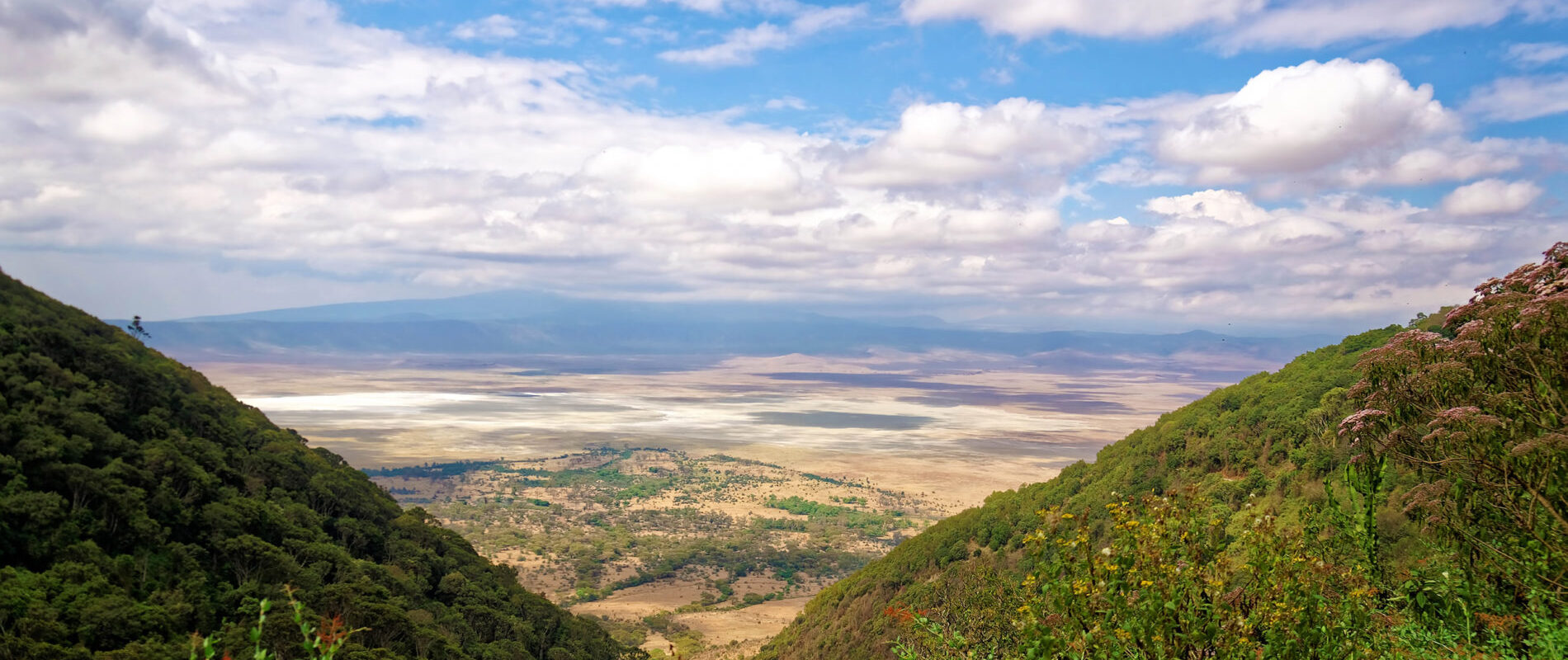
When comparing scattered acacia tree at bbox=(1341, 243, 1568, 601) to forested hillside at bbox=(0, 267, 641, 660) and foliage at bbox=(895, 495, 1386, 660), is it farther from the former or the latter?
forested hillside at bbox=(0, 267, 641, 660)

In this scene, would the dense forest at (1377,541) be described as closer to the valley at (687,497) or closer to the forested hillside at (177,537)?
the forested hillside at (177,537)

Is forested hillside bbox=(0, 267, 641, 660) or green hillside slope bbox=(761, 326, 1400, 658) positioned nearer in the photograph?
forested hillside bbox=(0, 267, 641, 660)

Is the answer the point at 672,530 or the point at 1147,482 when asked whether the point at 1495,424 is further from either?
the point at 672,530

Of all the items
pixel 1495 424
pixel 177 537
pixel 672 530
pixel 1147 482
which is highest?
pixel 1495 424

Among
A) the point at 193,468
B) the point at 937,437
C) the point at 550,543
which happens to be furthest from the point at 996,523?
the point at 937,437

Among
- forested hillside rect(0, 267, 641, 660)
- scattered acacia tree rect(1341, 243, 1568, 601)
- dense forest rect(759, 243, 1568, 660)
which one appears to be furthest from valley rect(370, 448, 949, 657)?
scattered acacia tree rect(1341, 243, 1568, 601)

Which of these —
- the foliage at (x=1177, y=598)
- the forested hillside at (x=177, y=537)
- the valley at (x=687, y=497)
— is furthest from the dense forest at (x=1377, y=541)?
the valley at (x=687, y=497)

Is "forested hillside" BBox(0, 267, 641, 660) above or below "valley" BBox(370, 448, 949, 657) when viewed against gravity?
above

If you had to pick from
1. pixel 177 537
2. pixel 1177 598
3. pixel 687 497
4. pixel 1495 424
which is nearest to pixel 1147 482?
pixel 1495 424
